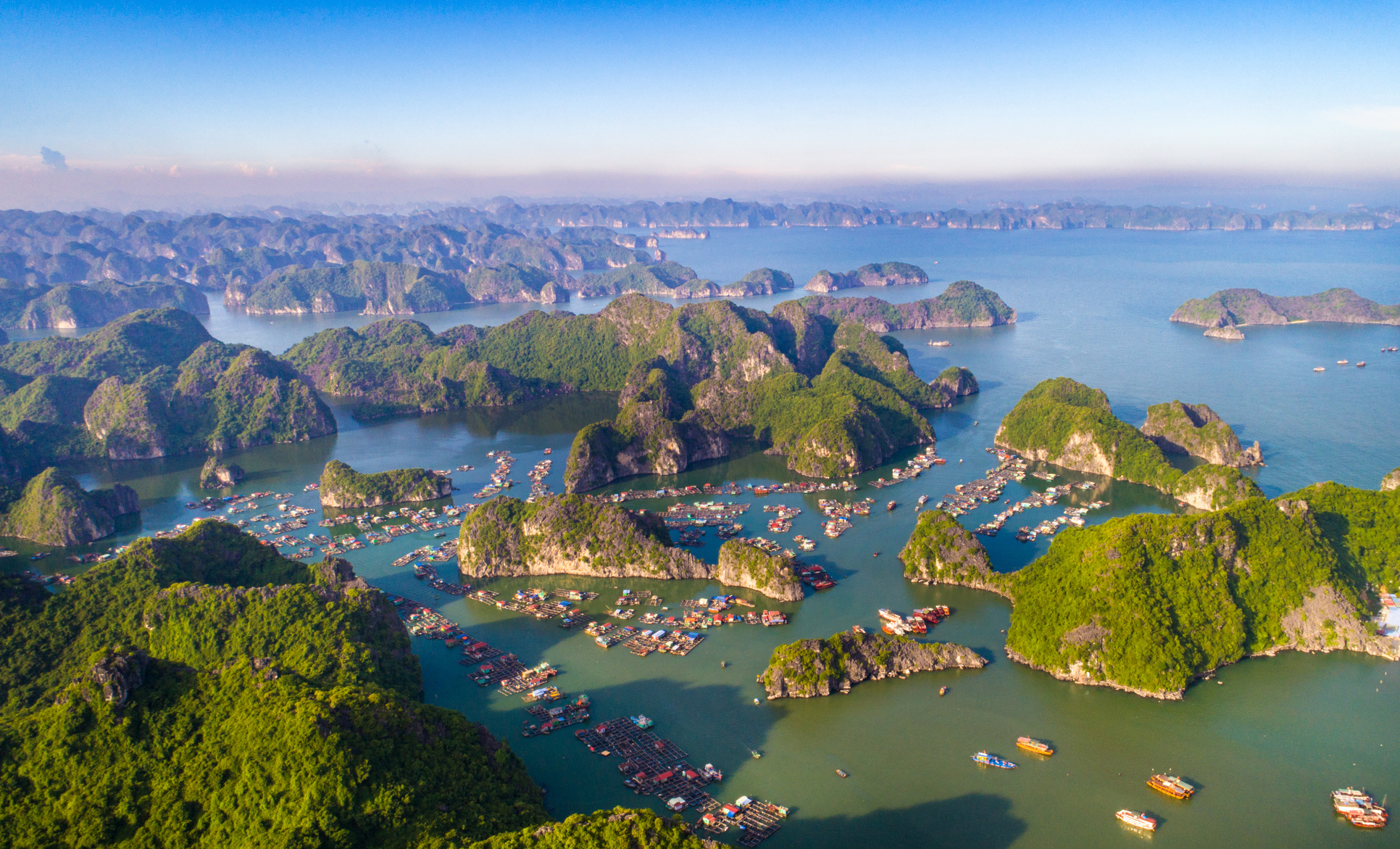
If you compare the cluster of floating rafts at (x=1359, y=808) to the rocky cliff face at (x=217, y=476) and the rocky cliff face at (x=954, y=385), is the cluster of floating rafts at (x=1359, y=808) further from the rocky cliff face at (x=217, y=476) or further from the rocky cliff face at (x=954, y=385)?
the rocky cliff face at (x=217, y=476)

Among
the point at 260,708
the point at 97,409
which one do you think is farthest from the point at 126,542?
the point at 260,708

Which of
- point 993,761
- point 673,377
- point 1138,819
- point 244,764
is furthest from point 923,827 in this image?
point 673,377

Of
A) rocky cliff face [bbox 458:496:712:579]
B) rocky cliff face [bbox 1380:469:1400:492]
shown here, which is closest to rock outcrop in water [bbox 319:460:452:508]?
rocky cliff face [bbox 458:496:712:579]

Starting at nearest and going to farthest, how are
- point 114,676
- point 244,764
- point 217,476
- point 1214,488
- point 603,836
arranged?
point 603,836 → point 244,764 → point 114,676 → point 1214,488 → point 217,476

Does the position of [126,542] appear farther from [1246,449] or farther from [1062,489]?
[1246,449]

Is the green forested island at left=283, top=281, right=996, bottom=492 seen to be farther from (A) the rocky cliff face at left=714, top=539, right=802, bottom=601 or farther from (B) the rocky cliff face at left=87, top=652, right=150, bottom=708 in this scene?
(B) the rocky cliff face at left=87, top=652, right=150, bottom=708

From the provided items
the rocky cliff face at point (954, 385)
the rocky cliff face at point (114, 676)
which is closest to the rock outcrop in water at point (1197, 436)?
the rocky cliff face at point (954, 385)

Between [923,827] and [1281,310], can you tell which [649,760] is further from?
[1281,310]
